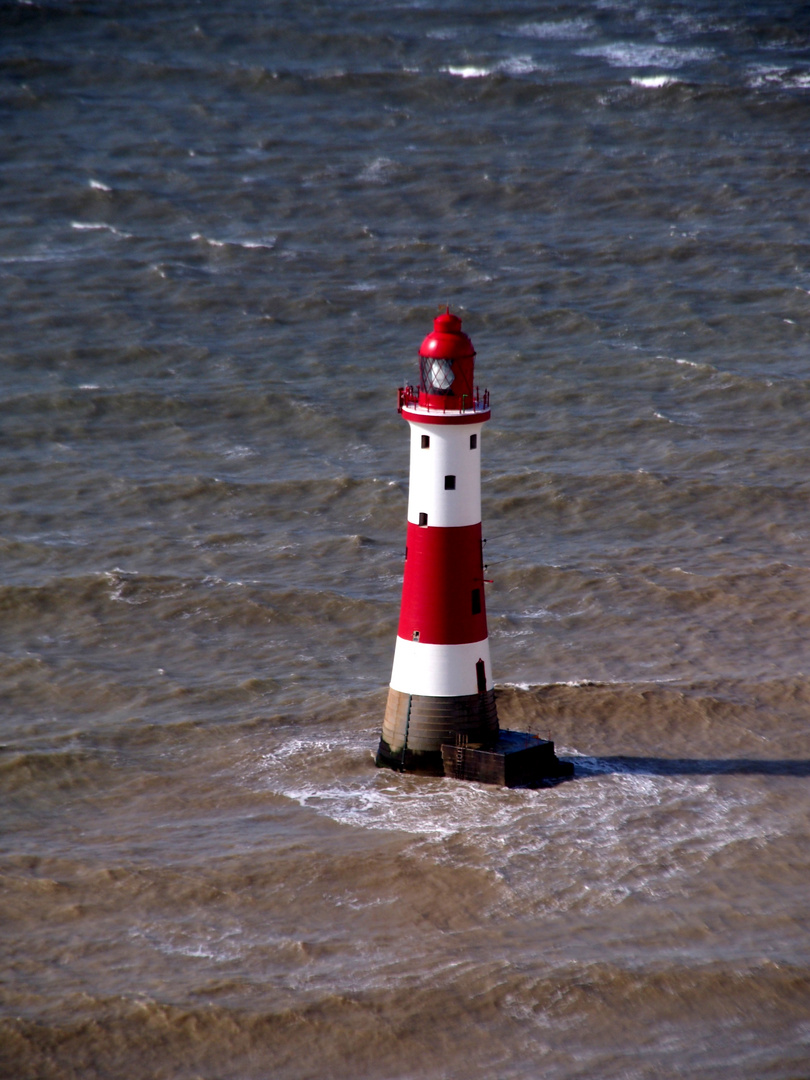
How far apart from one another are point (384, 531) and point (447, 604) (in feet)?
38.0

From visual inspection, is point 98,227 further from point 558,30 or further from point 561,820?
point 561,820

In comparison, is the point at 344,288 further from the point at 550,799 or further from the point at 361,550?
the point at 550,799

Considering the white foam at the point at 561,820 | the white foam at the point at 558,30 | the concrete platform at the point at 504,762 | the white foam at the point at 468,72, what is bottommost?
the white foam at the point at 561,820

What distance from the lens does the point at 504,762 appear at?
20.8 meters

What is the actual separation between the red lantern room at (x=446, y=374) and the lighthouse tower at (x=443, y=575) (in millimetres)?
13

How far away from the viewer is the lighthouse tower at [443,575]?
2000 centimetres

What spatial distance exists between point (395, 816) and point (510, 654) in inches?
260

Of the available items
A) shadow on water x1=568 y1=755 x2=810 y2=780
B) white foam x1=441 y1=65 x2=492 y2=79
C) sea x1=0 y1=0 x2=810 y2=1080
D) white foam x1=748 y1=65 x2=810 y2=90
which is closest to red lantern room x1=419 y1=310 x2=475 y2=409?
sea x1=0 y1=0 x2=810 y2=1080

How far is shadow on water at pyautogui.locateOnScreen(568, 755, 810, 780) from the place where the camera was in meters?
21.7

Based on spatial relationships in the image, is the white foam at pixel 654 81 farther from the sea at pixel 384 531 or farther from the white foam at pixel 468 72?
the white foam at pixel 468 72

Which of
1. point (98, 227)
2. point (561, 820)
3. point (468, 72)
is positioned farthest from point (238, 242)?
point (561, 820)

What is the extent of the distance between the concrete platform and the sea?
389 millimetres

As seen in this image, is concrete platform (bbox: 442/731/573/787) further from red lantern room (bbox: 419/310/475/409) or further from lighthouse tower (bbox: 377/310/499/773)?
red lantern room (bbox: 419/310/475/409)

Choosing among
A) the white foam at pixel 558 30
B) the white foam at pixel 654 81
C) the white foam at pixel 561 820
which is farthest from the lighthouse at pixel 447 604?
the white foam at pixel 558 30
